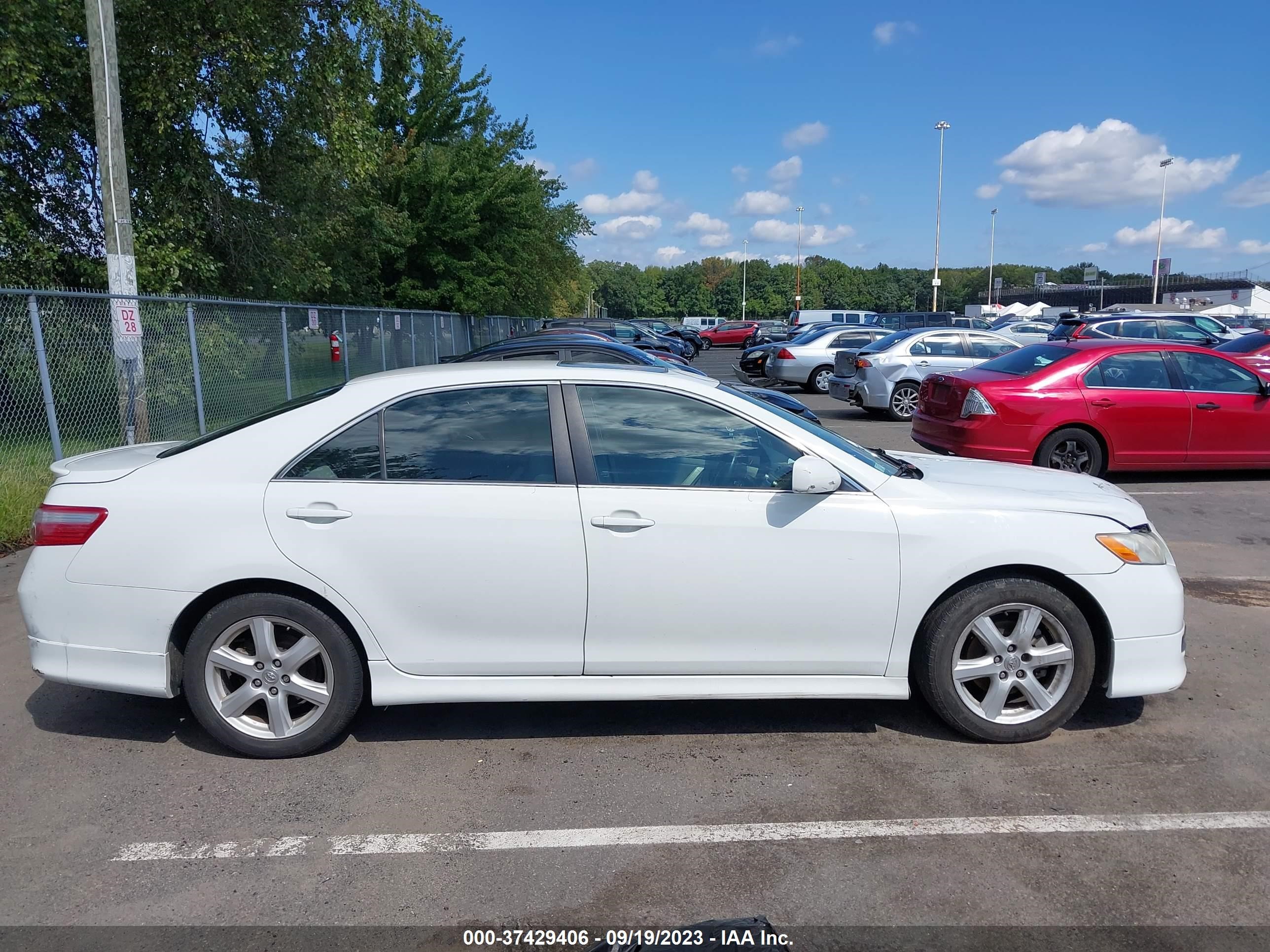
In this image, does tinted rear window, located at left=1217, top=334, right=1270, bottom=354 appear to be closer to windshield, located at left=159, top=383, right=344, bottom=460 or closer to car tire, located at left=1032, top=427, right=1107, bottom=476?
car tire, located at left=1032, top=427, right=1107, bottom=476

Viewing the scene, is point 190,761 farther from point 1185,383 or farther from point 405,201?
point 405,201

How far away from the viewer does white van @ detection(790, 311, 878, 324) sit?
49.5 meters

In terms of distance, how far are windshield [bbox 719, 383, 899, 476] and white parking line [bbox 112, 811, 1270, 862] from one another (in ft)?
4.89

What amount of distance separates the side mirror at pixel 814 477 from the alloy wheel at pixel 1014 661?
87 centimetres

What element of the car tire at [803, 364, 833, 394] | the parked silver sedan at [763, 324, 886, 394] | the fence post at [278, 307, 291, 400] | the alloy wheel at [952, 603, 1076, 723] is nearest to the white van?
the parked silver sedan at [763, 324, 886, 394]

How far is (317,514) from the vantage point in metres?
3.81

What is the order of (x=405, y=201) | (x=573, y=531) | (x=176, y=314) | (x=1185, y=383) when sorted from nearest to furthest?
(x=573, y=531), (x=1185, y=383), (x=176, y=314), (x=405, y=201)

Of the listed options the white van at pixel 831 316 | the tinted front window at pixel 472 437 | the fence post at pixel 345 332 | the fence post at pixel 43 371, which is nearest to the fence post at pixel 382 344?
the fence post at pixel 345 332

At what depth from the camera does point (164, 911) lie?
295 cm

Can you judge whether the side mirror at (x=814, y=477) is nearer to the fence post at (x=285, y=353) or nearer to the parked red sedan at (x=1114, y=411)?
the parked red sedan at (x=1114, y=411)

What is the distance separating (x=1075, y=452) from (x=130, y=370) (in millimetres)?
10031

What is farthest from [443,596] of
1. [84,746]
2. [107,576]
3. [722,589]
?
[84,746]

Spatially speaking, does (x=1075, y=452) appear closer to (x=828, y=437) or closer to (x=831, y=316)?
(x=828, y=437)

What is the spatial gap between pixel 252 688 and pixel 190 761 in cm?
46
